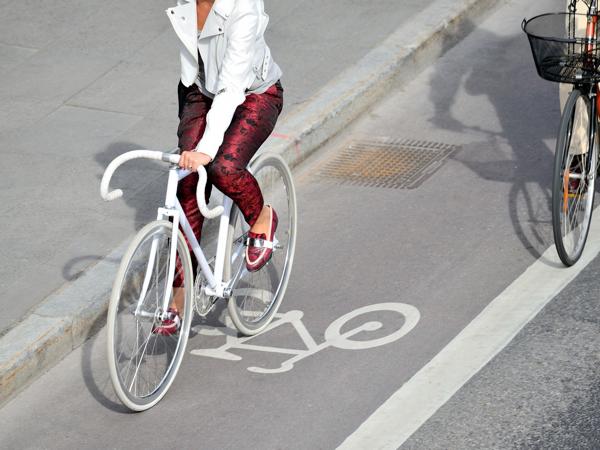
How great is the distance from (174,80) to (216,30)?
3374mm

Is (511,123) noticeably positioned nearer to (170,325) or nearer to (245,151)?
(245,151)

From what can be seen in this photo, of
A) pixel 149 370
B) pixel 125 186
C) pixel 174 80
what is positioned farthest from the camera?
pixel 174 80

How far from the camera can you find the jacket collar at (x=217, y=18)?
569 cm

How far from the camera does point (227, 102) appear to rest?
567 cm

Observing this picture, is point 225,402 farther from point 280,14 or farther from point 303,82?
point 280,14

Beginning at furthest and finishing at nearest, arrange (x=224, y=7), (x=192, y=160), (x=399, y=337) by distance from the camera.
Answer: (x=399, y=337) < (x=224, y=7) < (x=192, y=160)

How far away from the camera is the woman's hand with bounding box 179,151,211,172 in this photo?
5.46 m

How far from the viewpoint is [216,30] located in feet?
18.8

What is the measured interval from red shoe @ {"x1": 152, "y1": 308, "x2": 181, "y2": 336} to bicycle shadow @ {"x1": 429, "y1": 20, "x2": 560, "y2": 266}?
2.24 metres

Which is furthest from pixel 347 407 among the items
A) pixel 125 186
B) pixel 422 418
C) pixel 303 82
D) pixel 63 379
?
pixel 303 82

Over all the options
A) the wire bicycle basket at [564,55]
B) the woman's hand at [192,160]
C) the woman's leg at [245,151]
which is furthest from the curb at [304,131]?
the wire bicycle basket at [564,55]

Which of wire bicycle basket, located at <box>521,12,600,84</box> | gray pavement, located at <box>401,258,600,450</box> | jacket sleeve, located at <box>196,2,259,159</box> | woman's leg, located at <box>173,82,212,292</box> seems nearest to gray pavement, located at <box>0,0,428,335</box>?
woman's leg, located at <box>173,82,212,292</box>

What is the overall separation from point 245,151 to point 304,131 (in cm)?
251

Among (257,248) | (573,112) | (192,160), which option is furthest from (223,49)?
(573,112)
